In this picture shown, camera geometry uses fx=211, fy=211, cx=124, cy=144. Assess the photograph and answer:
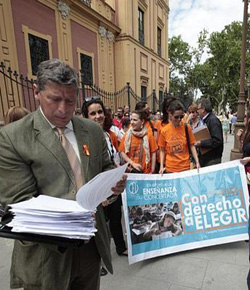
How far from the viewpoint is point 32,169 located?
1.07m

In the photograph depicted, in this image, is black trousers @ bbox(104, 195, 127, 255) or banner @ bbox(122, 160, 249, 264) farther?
black trousers @ bbox(104, 195, 127, 255)

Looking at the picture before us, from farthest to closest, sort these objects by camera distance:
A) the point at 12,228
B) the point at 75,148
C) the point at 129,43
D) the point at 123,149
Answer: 1. the point at 129,43
2. the point at 123,149
3. the point at 75,148
4. the point at 12,228

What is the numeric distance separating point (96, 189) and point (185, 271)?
198 centimetres

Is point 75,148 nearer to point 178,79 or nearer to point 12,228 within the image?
point 12,228

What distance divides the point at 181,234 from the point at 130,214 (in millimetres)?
687

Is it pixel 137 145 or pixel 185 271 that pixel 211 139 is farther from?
pixel 185 271

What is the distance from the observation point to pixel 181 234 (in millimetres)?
2570

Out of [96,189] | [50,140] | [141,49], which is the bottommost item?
[96,189]

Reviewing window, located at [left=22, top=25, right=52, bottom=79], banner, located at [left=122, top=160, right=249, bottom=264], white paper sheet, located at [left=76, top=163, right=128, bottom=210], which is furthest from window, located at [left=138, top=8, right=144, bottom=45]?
white paper sheet, located at [left=76, top=163, right=128, bottom=210]

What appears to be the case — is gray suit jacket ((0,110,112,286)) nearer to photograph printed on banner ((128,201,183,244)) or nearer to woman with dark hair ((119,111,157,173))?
photograph printed on banner ((128,201,183,244))

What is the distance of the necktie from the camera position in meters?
1.18

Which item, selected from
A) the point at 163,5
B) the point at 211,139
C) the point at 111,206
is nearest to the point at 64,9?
the point at 211,139

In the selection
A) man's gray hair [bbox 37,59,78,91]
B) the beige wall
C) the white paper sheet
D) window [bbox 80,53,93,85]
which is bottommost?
the white paper sheet

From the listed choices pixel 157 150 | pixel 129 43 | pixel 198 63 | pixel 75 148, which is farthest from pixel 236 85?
pixel 75 148
